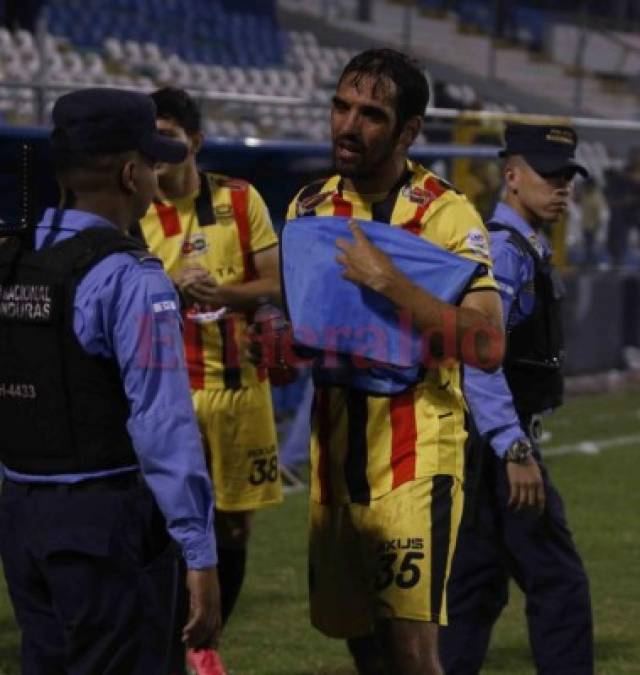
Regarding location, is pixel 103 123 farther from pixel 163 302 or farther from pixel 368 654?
pixel 368 654

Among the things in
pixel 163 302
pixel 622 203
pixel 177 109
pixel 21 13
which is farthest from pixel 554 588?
pixel 21 13

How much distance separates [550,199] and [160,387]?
8.84 ft

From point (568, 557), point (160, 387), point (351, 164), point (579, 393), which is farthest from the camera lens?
point (579, 393)

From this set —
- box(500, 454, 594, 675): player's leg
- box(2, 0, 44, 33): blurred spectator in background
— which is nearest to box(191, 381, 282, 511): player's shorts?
box(500, 454, 594, 675): player's leg

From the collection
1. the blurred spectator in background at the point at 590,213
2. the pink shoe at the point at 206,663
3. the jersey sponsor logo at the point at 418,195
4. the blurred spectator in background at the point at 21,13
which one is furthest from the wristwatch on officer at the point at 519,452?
the blurred spectator in background at the point at 21,13

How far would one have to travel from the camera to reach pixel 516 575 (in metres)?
Answer: 6.45

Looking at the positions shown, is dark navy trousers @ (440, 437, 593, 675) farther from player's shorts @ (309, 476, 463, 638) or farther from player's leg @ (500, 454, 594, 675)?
player's shorts @ (309, 476, 463, 638)

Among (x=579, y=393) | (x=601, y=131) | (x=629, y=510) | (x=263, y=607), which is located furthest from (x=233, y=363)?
(x=601, y=131)

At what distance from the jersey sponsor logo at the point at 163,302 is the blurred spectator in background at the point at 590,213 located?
14.2 meters

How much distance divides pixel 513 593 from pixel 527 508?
2937 mm

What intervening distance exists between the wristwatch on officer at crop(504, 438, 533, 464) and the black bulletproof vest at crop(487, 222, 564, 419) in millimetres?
372

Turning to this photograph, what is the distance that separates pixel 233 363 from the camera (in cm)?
751

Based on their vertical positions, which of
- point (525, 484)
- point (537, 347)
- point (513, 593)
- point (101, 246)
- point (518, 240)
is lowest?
point (513, 593)

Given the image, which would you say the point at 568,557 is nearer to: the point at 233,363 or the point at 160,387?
the point at 233,363
